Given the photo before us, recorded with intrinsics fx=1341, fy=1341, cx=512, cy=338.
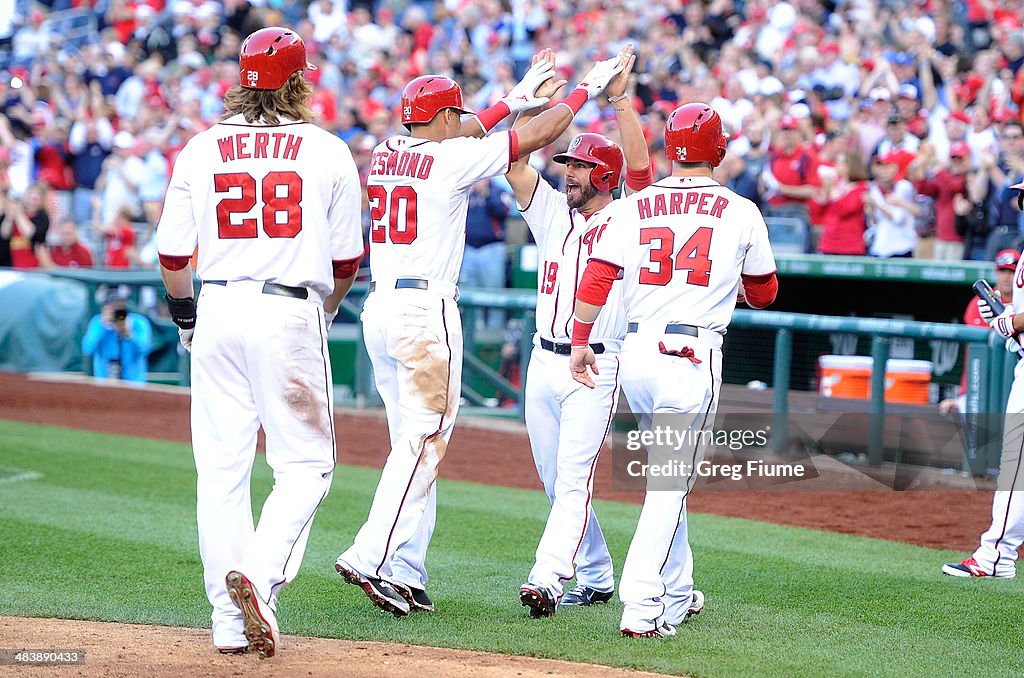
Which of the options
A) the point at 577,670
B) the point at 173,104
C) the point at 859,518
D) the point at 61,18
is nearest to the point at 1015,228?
the point at 859,518

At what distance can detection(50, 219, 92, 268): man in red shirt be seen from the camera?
16.3 metres

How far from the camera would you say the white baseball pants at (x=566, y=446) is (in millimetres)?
5320

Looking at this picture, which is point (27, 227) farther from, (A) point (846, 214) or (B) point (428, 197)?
(B) point (428, 197)

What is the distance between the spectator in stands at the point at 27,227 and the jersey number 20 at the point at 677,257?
42.3 feet

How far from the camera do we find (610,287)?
5113 millimetres

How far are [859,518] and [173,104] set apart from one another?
45.2ft

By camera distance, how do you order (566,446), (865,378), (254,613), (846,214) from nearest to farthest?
(254,613) < (566,446) < (865,378) < (846,214)

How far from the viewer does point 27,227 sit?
1633cm

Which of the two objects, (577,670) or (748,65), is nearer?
(577,670)

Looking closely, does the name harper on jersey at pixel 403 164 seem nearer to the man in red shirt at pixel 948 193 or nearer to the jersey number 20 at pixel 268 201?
the jersey number 20 at pixel 268 201

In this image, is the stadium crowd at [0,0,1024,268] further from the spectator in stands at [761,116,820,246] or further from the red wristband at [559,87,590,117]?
the red wristband at [559,87,590,117]

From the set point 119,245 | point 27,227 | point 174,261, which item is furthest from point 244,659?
point 27,227

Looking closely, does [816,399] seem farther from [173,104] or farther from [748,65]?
[173,104]

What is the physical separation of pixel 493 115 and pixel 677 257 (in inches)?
39.5
